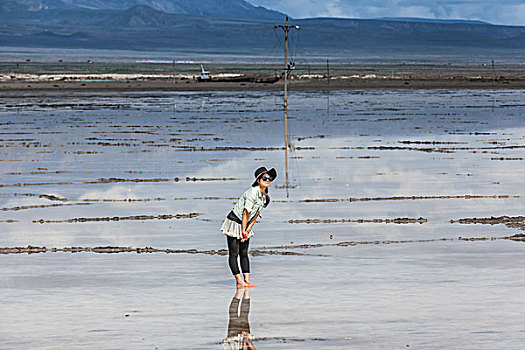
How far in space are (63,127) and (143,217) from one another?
23.8 meters

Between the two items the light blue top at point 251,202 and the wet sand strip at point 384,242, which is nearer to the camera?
the light blue top at point 251,202

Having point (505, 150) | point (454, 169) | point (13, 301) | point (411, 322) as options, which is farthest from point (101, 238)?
point (505, 150)

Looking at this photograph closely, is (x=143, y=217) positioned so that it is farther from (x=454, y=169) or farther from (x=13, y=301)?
(x=454, y=169)

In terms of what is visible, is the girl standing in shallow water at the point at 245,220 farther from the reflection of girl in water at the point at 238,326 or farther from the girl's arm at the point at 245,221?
the reflection of girl in water at the point at 238,326

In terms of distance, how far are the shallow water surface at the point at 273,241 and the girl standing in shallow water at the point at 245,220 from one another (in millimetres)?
279

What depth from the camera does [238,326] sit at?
1067 cm

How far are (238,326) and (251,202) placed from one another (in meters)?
2.03

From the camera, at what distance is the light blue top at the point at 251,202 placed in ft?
40.2

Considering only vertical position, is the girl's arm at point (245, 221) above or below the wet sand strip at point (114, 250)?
above

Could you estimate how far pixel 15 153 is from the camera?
3019cm

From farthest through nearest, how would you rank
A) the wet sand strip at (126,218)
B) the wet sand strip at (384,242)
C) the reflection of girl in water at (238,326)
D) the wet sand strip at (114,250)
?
the wet sand strip at (126,218) < the wet sand strip at (384,242) < the wet sand strip at (114,250) < the reflection of girl in water at (238,326)

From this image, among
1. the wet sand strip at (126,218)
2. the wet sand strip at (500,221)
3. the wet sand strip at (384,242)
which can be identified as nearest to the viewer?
the wet sand strip at (384,242)

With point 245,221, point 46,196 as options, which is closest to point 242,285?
point 245,221

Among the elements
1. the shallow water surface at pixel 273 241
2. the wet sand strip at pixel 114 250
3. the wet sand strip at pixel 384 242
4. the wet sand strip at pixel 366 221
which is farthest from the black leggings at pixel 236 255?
the wet sand strip at pixel 366 221
